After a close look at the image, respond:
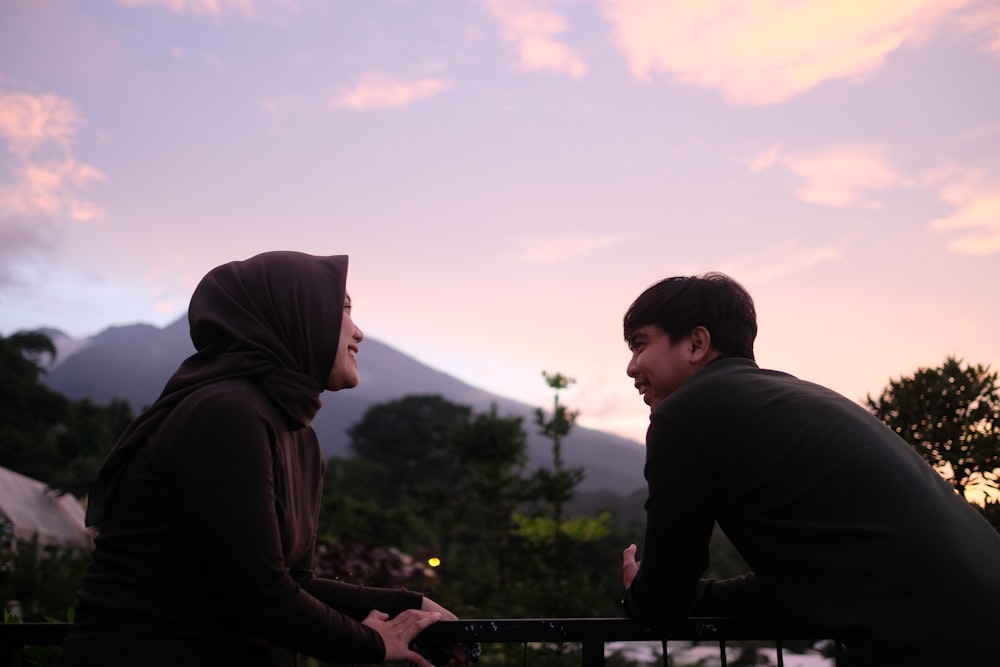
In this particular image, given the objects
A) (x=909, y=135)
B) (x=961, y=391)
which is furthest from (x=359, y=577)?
(x=909, y=135)

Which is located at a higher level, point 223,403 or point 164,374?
point 164,374

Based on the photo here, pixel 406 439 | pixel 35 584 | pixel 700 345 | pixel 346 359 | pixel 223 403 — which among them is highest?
pixel 406 439

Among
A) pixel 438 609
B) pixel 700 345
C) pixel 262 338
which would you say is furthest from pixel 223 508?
pixel 700 345

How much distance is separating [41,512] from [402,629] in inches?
618

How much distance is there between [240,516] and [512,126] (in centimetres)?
883

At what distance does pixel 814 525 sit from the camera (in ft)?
5.44

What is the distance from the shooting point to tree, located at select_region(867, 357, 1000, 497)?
415cm

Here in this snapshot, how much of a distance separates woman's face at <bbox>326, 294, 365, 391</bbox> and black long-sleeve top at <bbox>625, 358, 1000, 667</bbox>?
2.38 feet

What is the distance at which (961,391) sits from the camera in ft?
14.2

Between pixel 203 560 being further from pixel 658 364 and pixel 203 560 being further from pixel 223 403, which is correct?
pixel 658 364

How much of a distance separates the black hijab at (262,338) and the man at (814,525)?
0.78 metres

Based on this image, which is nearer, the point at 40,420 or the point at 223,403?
the point at 223,403

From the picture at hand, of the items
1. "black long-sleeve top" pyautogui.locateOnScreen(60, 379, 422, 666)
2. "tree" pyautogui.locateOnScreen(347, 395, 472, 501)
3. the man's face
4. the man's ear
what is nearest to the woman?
"black long-sleeve top" pyautogui.locateOnScreen(60, 379, 422, 666)

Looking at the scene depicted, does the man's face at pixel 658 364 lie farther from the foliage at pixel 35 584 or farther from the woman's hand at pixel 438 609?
the foliage at pixel 35 584
